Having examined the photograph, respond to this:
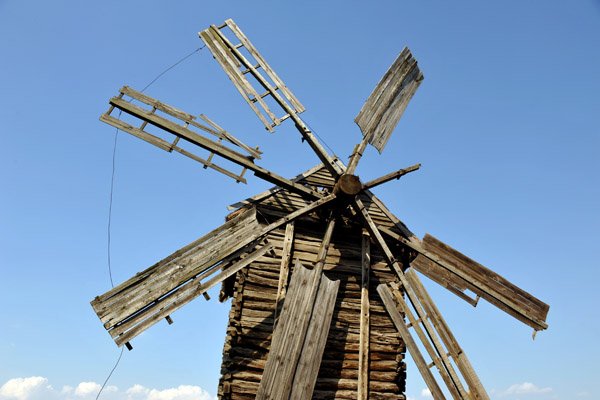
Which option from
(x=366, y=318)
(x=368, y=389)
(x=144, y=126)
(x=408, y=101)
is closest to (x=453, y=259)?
(x=366, y=318)

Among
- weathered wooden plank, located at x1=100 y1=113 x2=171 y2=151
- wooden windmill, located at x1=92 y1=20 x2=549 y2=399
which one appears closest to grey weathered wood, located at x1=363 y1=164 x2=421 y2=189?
wooden windmill, located at x1=92 y1=20 x2=549 y2=399

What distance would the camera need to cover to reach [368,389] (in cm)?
729

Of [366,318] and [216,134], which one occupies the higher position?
[216,134]

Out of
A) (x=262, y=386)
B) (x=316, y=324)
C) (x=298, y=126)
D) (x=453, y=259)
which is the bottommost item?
(x=262, y=386)

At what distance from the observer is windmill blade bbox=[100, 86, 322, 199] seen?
7270mm

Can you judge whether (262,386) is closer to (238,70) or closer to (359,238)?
(359,238)

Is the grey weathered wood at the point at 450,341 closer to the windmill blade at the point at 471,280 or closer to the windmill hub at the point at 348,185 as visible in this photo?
the windmill blade at the point at 471,280

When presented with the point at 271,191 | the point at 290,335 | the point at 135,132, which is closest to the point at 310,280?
the point at 290,335

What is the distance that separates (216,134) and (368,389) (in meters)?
4.95

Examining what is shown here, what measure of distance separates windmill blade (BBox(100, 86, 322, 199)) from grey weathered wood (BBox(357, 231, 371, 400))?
2.14 meters

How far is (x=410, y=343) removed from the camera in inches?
281

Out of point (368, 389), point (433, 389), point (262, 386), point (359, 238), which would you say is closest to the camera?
point (262, 386)

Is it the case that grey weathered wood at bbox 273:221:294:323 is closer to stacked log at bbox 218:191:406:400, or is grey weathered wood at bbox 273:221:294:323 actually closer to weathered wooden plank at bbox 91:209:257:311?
stacked log at bbox 218:191:406:400

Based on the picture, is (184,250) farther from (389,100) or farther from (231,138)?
(389,100)
